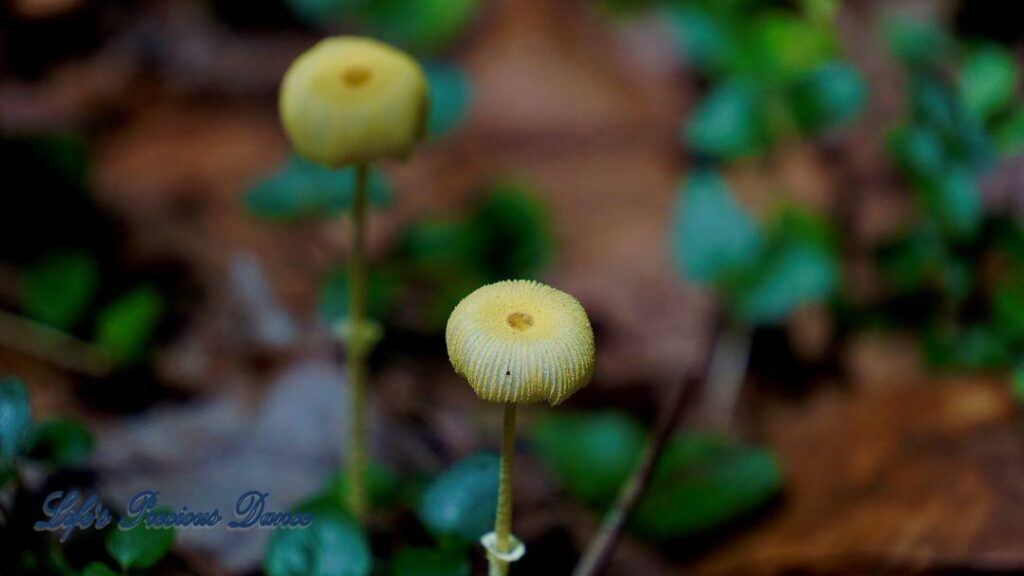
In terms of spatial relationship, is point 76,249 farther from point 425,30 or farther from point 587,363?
point 587,363

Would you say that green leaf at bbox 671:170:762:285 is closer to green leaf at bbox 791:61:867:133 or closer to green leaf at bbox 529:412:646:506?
green leaf at bbox 791:61:867:133

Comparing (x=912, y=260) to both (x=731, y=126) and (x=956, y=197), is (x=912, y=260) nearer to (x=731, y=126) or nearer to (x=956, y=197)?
(x=956, y=197)

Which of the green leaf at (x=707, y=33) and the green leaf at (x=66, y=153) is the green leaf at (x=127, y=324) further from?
the green leaf at (x=707, y=33)

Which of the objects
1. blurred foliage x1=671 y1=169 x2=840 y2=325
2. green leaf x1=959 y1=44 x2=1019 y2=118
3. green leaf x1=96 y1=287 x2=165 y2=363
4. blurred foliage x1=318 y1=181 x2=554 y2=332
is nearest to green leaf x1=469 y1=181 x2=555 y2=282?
blurred foliage x1=318 y1=181 x2=554 y2=332

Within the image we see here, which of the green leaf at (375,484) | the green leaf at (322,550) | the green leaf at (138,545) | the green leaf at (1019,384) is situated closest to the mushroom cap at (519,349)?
the green leaf at (322,550)

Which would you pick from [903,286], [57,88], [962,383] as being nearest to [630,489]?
[962,383]

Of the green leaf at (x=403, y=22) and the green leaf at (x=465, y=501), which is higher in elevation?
the green leaf at (x=403, y=22)
